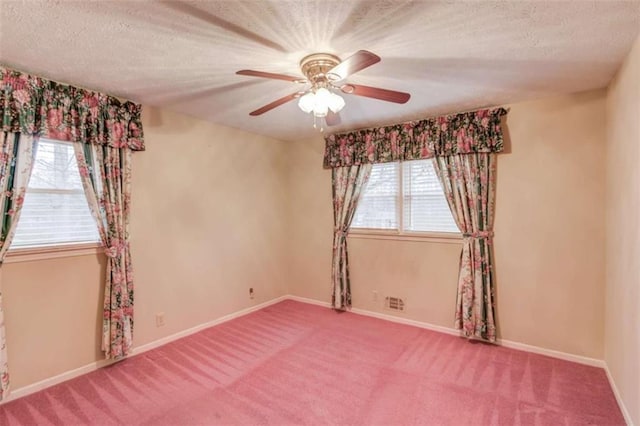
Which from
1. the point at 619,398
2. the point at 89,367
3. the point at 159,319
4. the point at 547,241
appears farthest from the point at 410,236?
the point at 89,367

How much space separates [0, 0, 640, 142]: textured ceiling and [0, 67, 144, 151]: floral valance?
0.11 meters

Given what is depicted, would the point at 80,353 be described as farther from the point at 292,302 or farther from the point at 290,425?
the point at 292,302

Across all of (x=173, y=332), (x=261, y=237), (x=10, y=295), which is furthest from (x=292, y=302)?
(x=10, y=295)

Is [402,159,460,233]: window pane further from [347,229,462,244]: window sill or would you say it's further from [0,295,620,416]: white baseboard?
[0,295,620,416]: white baseboard

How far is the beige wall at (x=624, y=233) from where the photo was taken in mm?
1924

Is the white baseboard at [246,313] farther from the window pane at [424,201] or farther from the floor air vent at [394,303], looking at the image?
the window pane at [424,201]

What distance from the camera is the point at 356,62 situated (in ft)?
5.49

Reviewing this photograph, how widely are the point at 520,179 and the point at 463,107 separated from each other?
91cm

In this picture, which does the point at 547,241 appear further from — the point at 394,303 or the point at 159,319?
the point at 159,319

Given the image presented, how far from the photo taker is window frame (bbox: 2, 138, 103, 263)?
2336 mm

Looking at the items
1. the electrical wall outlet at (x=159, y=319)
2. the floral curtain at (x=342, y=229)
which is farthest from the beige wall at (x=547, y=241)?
the electrical wall outlet at (x=159, y=319)

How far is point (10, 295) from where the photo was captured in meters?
2.31

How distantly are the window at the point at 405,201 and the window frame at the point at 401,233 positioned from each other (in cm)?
1

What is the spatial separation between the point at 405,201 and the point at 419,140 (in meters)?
0.74
